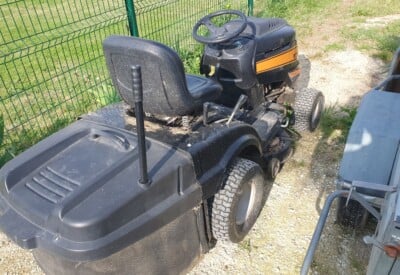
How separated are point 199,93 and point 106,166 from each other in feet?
2.37

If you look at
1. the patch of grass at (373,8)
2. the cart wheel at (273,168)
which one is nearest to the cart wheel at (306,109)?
the cart wheel at (273,168)

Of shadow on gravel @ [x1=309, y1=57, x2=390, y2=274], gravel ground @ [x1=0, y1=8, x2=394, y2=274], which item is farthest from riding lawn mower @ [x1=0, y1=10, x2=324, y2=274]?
shadow on gravel @ [x1=309, y1=57, x2=390, y2=274]

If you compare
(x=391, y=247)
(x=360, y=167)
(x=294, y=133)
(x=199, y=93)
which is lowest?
(x=294, y=133)

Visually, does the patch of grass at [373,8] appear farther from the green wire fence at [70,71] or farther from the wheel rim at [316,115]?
the wheel rim at [316,115]

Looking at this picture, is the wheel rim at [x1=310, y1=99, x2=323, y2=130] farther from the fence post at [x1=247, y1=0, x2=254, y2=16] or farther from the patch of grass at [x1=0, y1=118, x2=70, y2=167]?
the fence post at [x1=247, y1=0, x2=254, y2=16]

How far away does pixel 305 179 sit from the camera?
3.17 m

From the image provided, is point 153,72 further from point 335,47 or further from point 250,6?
point 250,6

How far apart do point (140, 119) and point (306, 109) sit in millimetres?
2257

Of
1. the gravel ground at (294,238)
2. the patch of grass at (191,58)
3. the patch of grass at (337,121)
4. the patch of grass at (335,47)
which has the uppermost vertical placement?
the patch of grass at (191,58)

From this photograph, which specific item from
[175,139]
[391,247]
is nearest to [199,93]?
[175,139]

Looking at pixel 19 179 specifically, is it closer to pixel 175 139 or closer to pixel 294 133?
pixel 175 139

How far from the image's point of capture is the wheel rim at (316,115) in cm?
369

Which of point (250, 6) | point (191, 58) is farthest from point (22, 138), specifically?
point (250, 6)

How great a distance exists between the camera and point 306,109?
3533mm
